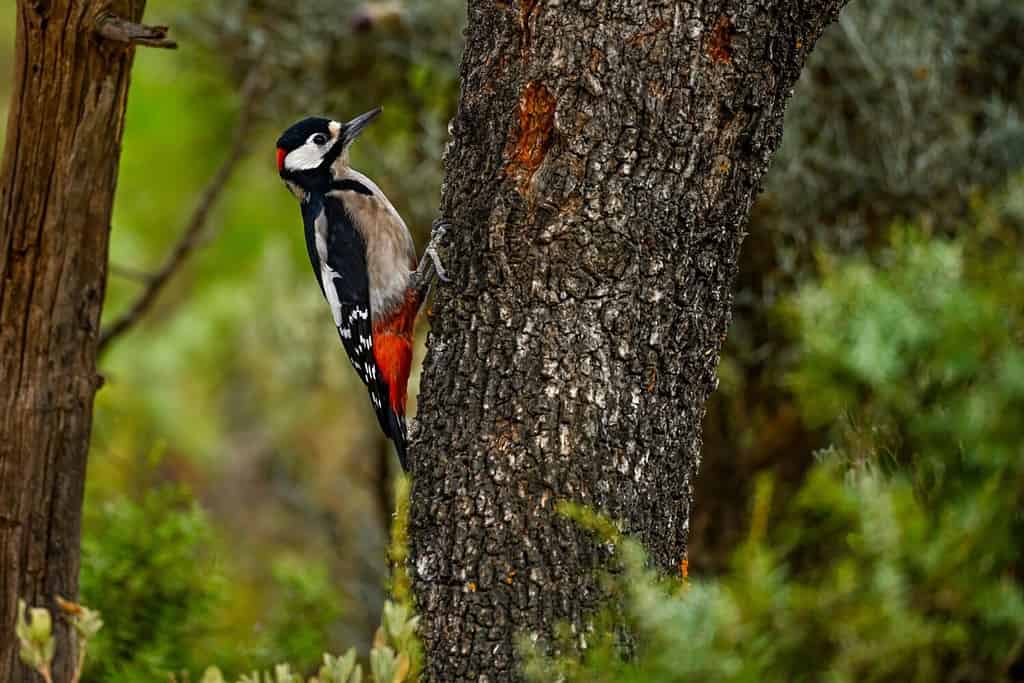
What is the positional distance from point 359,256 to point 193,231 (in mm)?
1108

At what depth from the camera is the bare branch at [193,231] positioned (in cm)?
456

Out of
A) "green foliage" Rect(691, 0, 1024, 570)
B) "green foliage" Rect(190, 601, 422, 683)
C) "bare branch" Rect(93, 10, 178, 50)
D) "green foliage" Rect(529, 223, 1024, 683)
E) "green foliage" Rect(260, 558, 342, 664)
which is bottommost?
"green foliage" Rect(190, 601, 422, 683)

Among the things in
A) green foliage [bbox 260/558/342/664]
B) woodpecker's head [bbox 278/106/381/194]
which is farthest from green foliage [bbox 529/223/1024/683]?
woodpecker's head [bbox 278/106/381/194]

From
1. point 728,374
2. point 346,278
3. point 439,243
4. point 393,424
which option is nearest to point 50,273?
point 439,243

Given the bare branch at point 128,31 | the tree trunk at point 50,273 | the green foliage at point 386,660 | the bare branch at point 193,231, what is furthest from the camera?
the bare branch at point 193,231

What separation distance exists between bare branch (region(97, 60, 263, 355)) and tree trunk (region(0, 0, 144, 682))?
3.57ft

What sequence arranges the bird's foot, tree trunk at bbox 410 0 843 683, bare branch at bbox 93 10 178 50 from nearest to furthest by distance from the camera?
tree trunk at bbox 410 0 843 683, the bird's foot, bare branch at bbox 93 10 178 50

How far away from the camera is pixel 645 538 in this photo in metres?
2.54

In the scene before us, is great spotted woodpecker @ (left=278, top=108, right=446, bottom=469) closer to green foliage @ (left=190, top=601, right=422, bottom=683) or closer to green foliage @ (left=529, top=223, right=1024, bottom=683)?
green foliage @ (left=190, top=601, right=422, bottom=683)

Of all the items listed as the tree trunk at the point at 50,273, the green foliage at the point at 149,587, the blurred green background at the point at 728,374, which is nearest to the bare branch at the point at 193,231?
the blurred green background at the point at 728,374

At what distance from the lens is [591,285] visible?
8.23ft

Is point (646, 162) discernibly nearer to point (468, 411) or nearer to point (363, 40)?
point (468, 411)

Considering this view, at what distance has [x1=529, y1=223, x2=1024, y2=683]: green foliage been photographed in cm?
153

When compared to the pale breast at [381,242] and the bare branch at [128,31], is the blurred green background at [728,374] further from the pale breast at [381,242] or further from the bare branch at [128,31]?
the bare branch at [128,31]
